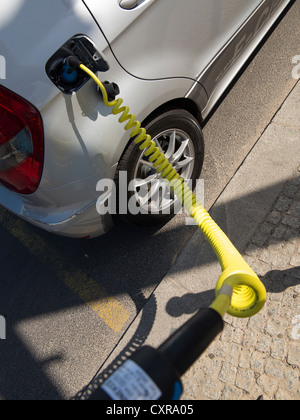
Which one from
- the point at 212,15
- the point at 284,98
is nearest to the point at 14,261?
the point at 212,15

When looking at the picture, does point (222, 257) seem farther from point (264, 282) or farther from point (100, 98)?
point (100, 98)

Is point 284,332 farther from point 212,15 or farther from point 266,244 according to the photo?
point 212,15

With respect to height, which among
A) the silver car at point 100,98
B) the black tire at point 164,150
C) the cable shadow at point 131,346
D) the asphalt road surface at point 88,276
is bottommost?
the cable shadow at point 131,346

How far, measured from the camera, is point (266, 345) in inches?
97.1

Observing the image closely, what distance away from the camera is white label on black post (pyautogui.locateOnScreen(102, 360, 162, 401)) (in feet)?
3.06

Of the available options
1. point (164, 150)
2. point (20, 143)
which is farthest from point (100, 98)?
point (164, 150)

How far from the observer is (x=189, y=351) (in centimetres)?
104

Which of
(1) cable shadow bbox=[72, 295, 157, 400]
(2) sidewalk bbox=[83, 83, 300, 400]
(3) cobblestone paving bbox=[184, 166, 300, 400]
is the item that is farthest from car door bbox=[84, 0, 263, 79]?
(1) cable shadow bbox=[72, 295, 157, 400]

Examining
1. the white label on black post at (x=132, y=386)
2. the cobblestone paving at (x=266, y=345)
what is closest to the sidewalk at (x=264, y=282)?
the cobblestone paving at (x=266, y=345)

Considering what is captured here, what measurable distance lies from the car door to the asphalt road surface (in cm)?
87

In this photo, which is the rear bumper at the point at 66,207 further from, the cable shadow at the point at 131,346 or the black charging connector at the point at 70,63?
the cable shadow at the point at 131,346

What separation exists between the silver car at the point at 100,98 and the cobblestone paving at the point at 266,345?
88 centimetres

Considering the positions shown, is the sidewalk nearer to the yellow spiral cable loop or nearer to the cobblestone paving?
the cobblestone paving

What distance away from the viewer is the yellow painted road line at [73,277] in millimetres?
2951
